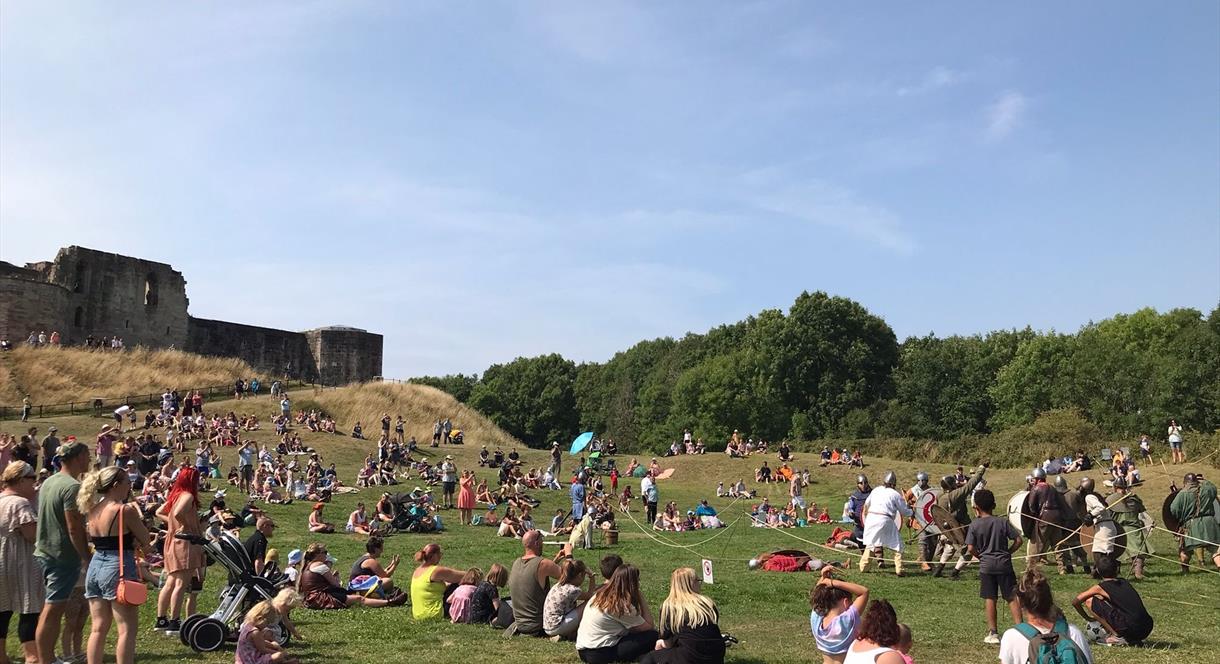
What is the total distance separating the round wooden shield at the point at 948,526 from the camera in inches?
575

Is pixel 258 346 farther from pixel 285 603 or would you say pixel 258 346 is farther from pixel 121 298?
pixel 285 603

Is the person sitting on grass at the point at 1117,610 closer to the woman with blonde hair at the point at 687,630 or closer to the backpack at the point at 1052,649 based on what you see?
the backpack at the point at 1052,649

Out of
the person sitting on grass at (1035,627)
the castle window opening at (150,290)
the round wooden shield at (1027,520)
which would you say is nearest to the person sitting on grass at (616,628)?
the person sitting on grass at (1035,627)

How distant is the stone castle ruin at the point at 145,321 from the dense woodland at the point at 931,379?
88.1 ft

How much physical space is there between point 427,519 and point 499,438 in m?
28.2

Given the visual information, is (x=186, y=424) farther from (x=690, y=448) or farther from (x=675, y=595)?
(x=675, y=595)

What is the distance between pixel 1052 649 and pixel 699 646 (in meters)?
2.48

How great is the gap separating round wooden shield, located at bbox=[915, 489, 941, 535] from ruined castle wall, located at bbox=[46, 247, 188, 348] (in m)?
54.4

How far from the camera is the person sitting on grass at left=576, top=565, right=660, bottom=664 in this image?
25.7 ft

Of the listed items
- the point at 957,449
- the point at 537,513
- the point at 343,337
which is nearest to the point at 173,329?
the point at 343,337

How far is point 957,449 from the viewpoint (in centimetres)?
4178

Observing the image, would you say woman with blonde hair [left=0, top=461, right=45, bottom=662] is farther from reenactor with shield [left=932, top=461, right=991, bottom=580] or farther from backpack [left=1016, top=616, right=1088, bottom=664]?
reenactor with shield [left=932, top=461, right=991, bottom=580]

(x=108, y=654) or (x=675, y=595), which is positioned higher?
(x=675, y=595)

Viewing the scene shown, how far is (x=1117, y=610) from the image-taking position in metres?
8.83
